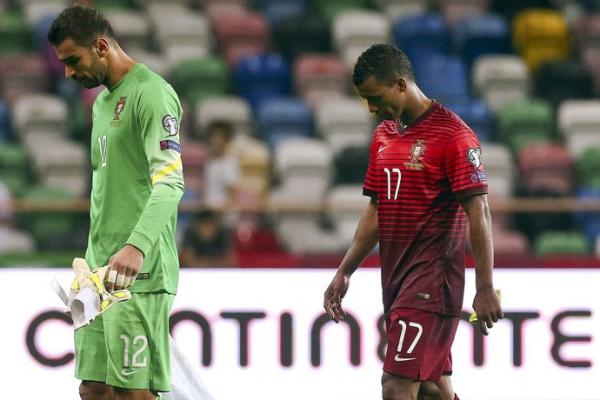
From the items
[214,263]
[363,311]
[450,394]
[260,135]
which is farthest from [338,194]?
[450,394]

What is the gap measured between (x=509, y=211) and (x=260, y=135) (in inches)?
108

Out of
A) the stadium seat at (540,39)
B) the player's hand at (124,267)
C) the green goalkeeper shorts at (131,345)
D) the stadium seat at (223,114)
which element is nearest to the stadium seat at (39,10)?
the stadium seat at (223,114)

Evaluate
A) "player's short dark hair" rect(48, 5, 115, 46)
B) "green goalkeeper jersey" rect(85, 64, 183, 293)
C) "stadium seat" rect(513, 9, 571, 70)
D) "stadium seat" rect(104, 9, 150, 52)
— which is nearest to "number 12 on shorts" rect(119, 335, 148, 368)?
"green goalkeeper jersey" rect(85, 64, 183, 293)

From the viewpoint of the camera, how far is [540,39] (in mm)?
12531

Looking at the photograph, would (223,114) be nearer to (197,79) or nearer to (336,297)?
(197,79)

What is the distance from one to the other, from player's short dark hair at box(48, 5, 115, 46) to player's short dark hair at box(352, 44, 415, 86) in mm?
910

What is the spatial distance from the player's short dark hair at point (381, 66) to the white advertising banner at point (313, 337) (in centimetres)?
249

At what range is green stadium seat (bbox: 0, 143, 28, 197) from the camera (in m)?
10.6

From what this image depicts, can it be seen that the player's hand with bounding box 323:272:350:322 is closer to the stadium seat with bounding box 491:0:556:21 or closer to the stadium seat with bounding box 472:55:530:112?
the stadium seat with bounding box 472:55:530:112

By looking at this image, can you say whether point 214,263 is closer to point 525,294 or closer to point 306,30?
point 525,294

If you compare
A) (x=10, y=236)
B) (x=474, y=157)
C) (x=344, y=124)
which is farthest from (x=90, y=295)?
(x=344, y=124)

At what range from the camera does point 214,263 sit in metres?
8.48

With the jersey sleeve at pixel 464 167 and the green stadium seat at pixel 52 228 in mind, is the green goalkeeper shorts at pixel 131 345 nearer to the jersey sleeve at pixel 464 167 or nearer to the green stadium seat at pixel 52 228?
the jersey sleeve at pixel 464 167

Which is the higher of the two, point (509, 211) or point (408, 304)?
point (509, 211)
